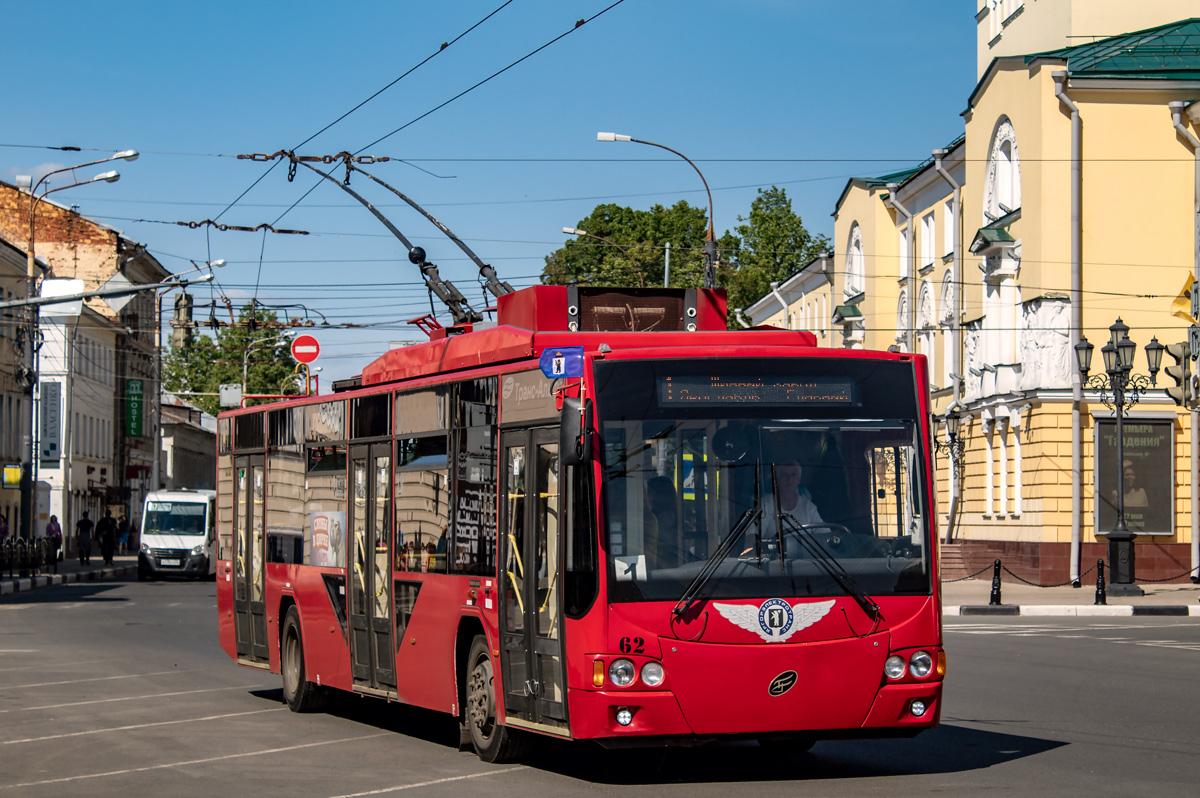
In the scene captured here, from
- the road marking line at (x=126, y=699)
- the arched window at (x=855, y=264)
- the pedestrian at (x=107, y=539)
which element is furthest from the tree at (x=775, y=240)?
the road marking line at (x=126, y=699)

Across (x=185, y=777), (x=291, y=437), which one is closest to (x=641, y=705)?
(x=185, y=777)

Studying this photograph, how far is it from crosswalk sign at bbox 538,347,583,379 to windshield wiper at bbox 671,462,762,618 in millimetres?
1230

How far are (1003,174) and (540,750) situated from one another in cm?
3493

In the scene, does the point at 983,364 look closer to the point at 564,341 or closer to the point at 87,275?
the point at 564,341

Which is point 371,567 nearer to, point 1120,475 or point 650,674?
point 650,674

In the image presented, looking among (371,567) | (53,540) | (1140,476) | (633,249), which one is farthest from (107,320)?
(371,567)

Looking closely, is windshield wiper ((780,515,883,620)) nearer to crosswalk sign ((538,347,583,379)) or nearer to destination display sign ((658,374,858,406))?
destination display sign ((658,374,858,406))

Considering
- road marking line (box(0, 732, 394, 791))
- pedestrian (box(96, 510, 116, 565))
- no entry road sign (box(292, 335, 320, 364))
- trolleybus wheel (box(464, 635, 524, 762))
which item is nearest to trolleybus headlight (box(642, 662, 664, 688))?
trolleybus wheel (box(464, 635, 524, 762))

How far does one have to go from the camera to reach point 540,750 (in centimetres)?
1369

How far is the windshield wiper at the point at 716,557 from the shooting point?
11312 millimetres

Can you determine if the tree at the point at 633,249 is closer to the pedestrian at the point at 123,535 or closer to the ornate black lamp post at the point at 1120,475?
the pedestrian at the point at 123,535

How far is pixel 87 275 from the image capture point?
89062mm

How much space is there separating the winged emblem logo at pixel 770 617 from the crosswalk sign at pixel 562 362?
1.59 m

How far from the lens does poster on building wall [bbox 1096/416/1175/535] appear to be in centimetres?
4288
